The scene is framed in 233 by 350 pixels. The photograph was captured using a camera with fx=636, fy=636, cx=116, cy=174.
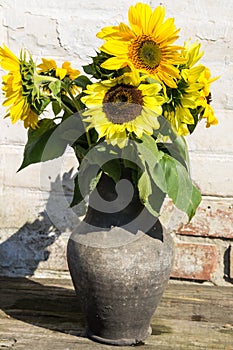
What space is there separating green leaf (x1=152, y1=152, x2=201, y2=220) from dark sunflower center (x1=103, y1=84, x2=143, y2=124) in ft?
0.38

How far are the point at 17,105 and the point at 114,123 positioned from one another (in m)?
0.20

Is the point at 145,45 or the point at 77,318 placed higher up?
the point at 145,45

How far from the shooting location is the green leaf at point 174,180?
1.23 metres

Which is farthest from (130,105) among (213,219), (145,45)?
(213,219)

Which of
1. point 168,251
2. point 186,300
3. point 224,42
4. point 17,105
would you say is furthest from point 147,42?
point 186,300

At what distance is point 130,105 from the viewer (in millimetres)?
1184

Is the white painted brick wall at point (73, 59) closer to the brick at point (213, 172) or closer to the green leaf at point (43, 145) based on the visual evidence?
the brick at point (213, 172)

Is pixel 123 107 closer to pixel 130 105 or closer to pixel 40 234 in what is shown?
pixel 130 105

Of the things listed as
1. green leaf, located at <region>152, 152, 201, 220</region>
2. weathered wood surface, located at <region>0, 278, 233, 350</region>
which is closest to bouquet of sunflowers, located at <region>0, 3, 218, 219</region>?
green leaf, located at <region>152, 152, 201, 220</region>

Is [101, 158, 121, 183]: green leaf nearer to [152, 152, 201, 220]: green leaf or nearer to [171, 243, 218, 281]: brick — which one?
[152, 152, 201, 220]: green leaf

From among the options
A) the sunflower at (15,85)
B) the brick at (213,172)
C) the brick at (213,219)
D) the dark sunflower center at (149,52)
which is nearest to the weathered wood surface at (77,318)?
the brick at (213,219)

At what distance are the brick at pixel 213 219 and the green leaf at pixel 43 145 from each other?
1.95 ft

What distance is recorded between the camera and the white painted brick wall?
1.74 meters

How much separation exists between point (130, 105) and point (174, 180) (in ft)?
0.58
